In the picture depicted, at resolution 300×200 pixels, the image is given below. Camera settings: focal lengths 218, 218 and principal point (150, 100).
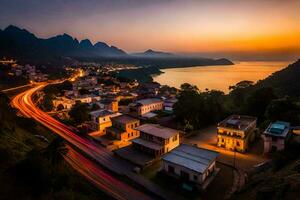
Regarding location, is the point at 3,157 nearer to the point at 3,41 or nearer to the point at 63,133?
the point at 63,133

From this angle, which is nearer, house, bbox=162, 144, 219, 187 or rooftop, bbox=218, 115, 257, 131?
house, bbox=162, 144, 219, 187

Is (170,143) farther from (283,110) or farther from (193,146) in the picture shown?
(283,110)

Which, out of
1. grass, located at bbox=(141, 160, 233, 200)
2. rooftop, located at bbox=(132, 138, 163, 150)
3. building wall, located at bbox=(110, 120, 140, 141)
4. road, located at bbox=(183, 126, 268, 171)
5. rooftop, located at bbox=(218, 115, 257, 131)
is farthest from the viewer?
building wall, located at bbox=(110, 120, 140, 141)

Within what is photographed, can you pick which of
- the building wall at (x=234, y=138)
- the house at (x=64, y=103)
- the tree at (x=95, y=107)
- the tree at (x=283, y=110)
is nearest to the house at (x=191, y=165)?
the building wall at (x=234, y=138)

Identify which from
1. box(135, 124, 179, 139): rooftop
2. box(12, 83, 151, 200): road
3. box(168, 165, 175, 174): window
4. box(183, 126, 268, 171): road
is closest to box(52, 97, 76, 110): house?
box(12, 83, 151, 200): road

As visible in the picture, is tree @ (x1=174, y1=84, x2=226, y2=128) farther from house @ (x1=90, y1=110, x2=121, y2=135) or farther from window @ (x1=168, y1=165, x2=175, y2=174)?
window @ (x1=168, y1=165, x2=175, y2=174)

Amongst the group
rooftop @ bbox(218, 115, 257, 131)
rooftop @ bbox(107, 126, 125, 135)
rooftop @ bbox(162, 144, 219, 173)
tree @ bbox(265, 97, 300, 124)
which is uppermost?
tree @ bbox(265, 97, 300, 124)

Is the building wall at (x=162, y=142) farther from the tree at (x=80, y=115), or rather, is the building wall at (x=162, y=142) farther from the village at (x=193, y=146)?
the tree at (x=80, y=115)

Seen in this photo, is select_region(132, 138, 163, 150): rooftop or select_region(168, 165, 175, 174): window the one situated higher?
select_region(132, 138, 163, 150): rooftop
